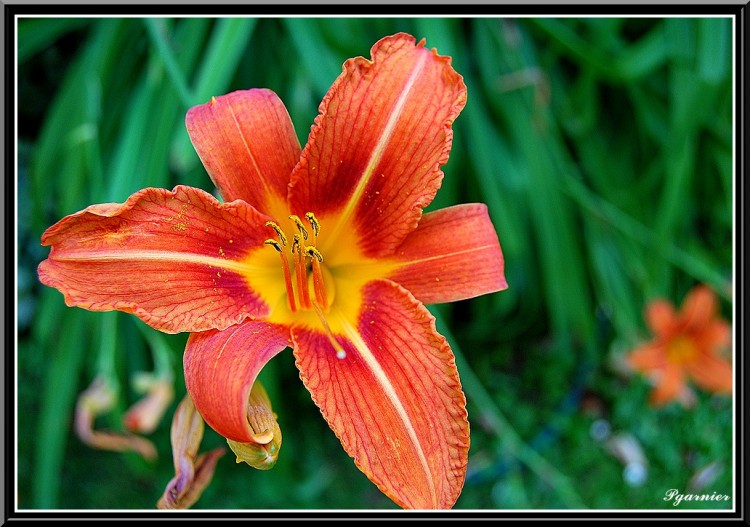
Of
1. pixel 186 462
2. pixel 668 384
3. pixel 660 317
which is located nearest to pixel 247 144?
pixel 186 462

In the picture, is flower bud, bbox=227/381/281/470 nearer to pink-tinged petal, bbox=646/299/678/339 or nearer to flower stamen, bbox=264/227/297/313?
flower stamen, bbox=264/227/297/313

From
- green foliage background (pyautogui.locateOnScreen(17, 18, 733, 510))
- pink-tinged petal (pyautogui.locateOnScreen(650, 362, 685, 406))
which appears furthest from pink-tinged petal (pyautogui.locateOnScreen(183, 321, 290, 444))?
pink-tinged petal (pyautogui.locateOnScreen(650, 362, 685, 406))

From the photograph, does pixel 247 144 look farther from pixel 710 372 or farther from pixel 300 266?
pixel 710 372

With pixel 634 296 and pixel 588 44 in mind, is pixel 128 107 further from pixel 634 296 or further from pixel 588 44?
pixel 634 296

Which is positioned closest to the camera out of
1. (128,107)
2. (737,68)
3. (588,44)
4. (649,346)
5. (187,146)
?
(187,146)
